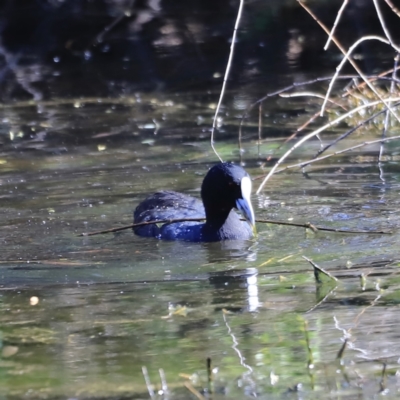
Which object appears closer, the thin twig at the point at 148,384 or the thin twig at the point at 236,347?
the thin twig at the point at 148,384

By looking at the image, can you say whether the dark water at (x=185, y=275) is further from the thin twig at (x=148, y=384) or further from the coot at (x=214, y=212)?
the coot at (x=214, y=212)

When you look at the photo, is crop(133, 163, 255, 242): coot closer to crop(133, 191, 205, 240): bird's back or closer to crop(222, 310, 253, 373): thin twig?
crop(133, 191, 205, 240): bird's back

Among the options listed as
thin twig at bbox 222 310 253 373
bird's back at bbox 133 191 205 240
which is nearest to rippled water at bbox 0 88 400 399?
thin twig at bbox 222 310 253 373

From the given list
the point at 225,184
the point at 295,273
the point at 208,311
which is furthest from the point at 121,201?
the point at 208,311

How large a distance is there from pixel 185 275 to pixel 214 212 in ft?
4.66

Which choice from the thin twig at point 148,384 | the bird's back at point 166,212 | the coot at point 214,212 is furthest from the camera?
the bird's back at point 166,212

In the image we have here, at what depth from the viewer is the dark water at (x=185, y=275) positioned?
4277 mm

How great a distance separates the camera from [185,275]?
243 inches

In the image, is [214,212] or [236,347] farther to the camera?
[214,212]

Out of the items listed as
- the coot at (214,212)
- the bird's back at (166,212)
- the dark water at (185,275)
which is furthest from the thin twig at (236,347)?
the bird's back at (166,212)

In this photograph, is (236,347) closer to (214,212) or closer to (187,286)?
(187,286)

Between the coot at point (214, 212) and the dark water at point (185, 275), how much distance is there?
171mm

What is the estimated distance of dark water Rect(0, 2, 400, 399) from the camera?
428 cm

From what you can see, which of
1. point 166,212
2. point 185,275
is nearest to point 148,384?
point 185,275
